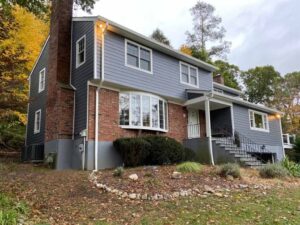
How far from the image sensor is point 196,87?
1772 centimetres

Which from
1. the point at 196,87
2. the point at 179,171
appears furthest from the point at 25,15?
the point at 179,171

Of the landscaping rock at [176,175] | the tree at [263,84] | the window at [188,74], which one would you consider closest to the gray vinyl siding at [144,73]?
the window at [188,74]

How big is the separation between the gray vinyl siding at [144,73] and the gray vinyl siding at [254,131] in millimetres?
3116

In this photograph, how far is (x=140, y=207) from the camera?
6.97m

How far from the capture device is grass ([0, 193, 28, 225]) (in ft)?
17.7

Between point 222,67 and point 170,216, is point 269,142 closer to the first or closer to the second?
point 170,216

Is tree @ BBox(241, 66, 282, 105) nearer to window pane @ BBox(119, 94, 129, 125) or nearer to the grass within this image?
window pane @ BBox(119, 94, 129, 125)

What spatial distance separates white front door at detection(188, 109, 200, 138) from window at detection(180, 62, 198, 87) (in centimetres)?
179

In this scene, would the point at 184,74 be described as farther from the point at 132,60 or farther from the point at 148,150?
the point at 148,150

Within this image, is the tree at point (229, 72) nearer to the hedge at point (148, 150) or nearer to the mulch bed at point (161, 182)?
the hedge at point (148, 150)

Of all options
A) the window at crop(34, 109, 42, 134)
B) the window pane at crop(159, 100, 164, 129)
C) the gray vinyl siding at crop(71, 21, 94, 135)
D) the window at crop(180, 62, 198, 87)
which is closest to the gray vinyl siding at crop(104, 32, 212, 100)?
the window at crop(180, 62, 198, 87)

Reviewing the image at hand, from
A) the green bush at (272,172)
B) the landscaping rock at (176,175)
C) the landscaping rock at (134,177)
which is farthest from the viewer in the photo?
the green bush at (272,172)

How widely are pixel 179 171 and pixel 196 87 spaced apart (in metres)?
8.54

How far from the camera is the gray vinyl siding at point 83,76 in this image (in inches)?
499
